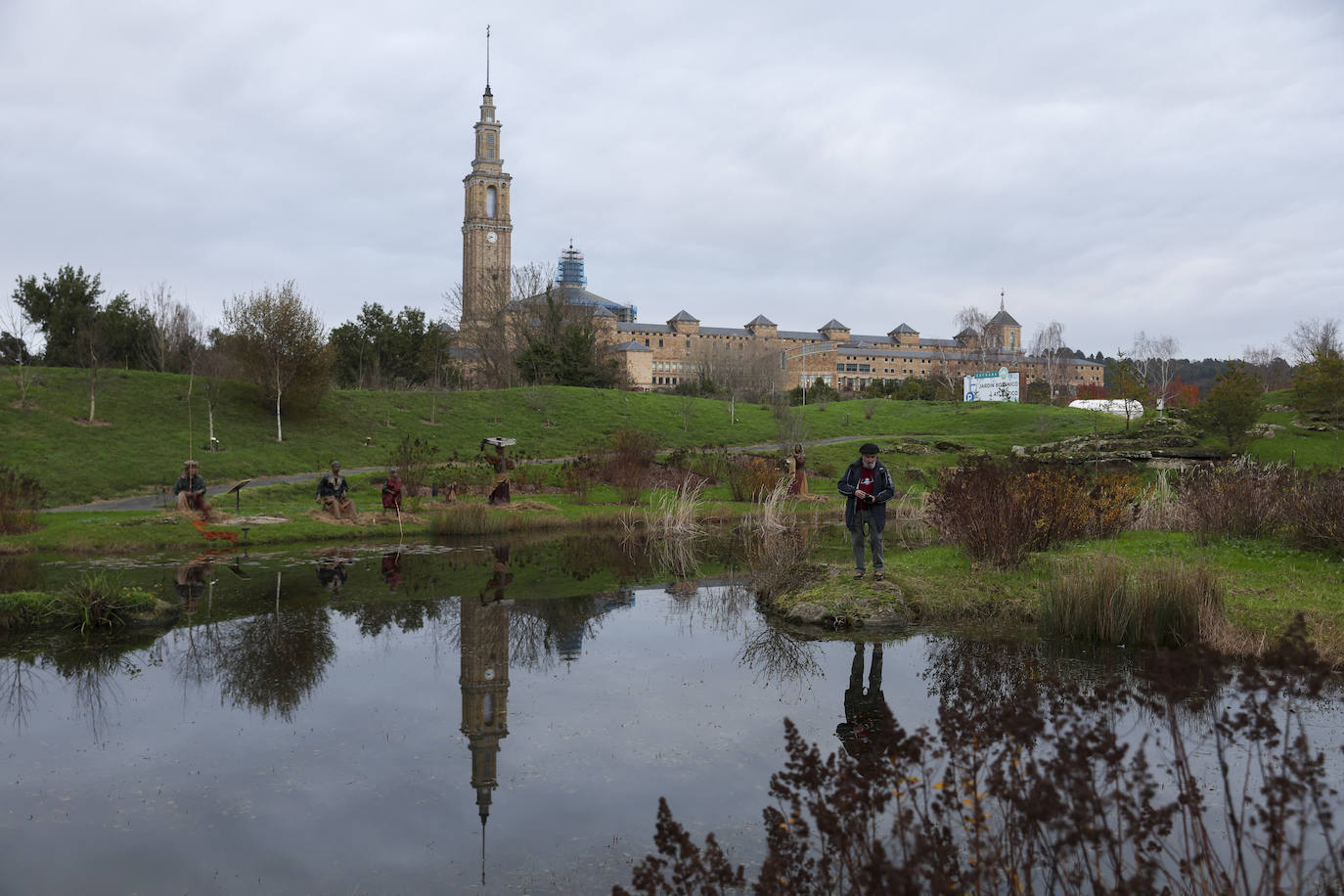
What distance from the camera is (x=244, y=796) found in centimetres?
605

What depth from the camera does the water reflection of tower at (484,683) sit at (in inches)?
259

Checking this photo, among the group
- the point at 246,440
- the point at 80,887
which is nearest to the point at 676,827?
the point at 80,887

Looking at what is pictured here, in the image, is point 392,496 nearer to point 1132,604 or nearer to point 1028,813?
point 1132,604

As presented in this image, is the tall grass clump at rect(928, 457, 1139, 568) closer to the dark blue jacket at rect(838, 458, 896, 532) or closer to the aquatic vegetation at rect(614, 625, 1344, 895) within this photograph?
the dark blue jacket at rect(838, 458, 896, 532)

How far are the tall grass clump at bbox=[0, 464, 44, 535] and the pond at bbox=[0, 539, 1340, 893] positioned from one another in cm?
775

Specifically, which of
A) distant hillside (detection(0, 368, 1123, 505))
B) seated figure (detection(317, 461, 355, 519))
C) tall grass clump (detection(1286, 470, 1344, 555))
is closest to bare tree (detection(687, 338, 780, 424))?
distant hillside (detection(0, 368, 1123, 505))

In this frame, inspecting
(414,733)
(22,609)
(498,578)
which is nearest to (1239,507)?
(498,578)

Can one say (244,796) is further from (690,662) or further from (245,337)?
(245,337)

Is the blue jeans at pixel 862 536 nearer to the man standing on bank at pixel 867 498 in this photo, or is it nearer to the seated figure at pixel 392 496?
the man standing on bank at pixel 867 498

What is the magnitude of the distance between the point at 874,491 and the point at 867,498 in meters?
0.13

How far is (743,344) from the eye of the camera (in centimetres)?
12056

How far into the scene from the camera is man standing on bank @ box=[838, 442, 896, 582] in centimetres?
1130

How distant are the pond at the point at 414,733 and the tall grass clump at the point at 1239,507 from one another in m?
6.38

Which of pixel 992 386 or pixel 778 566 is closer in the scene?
pixel 778 566
